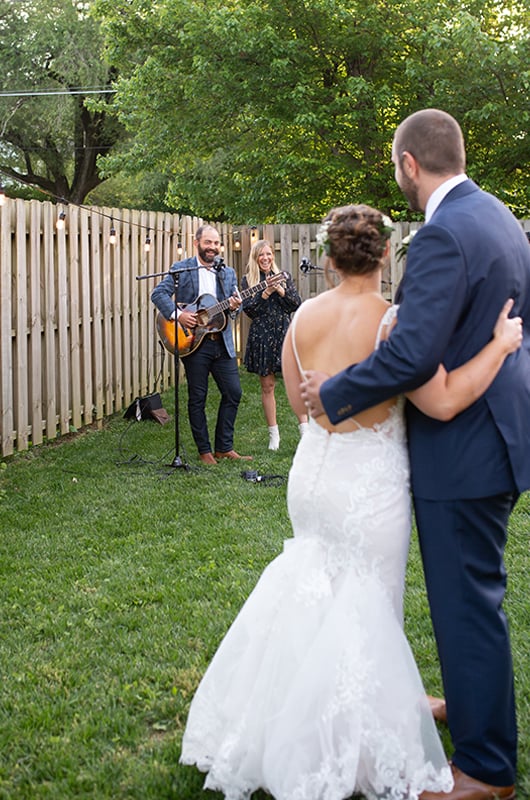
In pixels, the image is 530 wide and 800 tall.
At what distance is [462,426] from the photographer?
266 centimetres

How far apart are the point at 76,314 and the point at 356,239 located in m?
6.81

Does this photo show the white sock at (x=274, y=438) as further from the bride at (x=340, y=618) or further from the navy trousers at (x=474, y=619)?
the navy trousers at (x=474, y=619)

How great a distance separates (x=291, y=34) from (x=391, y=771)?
1579 cm

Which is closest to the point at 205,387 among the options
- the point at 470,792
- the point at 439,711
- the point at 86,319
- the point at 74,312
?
the point at 74,312

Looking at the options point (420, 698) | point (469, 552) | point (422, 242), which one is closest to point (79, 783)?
point (420, 698)

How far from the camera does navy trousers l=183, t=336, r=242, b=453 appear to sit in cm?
799

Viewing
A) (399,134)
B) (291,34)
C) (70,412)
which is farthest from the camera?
(291,34)

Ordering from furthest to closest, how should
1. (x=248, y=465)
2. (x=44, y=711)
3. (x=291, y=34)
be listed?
(x=291, y=34)
(x=248, y=465)
(x=44, y=711)

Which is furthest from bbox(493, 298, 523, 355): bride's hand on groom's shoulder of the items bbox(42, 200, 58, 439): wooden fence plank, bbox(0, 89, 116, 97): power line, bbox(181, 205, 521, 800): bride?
bbox(0, 89, 116, 97): power line

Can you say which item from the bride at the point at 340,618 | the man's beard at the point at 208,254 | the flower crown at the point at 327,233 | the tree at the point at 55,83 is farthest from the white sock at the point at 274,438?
the tree at the point at 55,83

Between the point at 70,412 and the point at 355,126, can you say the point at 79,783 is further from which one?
the point at 355,126

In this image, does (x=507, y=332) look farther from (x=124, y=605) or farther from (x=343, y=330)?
(x=124, y=605)

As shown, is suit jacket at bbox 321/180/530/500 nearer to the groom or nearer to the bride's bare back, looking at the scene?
the groom

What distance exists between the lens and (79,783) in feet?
9.80
